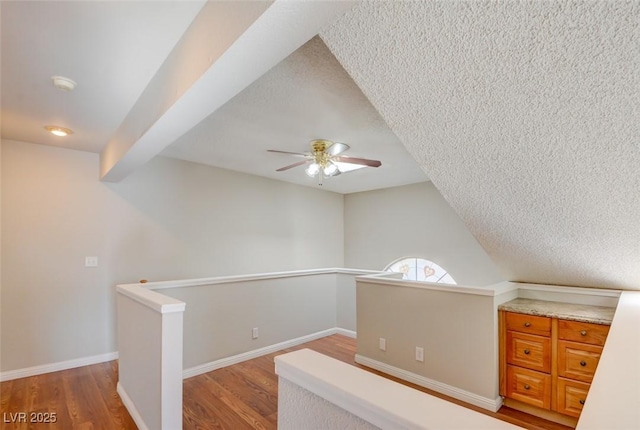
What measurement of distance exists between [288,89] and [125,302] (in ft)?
7.09

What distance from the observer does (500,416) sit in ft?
8.08

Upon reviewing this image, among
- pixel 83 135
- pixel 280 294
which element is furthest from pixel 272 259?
pixel 83 135

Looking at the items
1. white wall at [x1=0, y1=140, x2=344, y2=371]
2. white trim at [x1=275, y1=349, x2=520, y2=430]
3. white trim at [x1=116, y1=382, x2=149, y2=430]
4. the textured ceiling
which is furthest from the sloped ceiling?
white wall at [x1=0, y1=140, x2=344, y2=371]

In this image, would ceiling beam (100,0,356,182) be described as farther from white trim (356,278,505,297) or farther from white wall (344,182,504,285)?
white wall (344,182,504,285)

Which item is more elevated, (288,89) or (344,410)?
(288,89)

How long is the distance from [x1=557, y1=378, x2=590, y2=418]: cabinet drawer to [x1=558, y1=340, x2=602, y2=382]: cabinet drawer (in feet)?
0.15

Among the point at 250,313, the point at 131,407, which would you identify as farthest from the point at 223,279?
the point at 131,407

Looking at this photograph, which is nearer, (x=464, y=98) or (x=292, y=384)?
(x=292, y=384)

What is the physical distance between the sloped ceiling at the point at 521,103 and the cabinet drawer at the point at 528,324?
1.99 ft

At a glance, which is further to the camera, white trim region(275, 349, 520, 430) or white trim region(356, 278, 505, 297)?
→ white trim region(356, 278, 505, 297)

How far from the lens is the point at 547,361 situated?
2408 mm

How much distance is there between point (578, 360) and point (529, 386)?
1.36 feet

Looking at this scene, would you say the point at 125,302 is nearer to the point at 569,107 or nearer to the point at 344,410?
the point at 344,410

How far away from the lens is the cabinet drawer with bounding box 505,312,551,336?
2.43 meters
